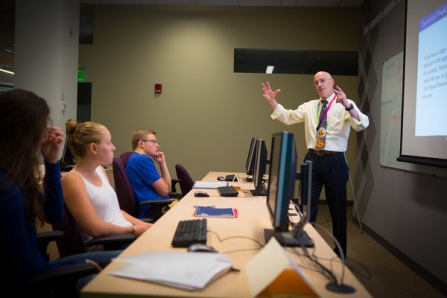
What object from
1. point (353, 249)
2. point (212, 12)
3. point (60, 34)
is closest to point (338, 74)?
point (212, 12)

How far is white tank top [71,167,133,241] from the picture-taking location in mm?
1706

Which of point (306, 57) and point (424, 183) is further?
point (306, 57)

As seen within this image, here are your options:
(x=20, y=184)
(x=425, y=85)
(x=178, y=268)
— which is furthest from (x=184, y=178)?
(x=178, y=268)

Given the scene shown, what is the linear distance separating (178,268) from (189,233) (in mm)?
393

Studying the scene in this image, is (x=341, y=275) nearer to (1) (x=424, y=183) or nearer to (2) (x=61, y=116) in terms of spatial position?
(1) (x=424, y=183)

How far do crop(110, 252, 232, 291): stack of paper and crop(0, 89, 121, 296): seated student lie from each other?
0.89 feet

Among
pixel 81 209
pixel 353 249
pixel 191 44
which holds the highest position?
pixel 191 44

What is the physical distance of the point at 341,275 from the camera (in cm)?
107

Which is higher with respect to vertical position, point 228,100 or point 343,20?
point 343,20

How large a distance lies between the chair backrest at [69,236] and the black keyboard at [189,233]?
Result: 1.54 feet

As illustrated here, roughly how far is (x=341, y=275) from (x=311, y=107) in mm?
2353

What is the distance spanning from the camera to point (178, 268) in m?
1.03

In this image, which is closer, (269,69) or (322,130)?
(322,130)

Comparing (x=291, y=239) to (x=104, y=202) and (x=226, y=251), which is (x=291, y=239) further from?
(x=104, y=202)
